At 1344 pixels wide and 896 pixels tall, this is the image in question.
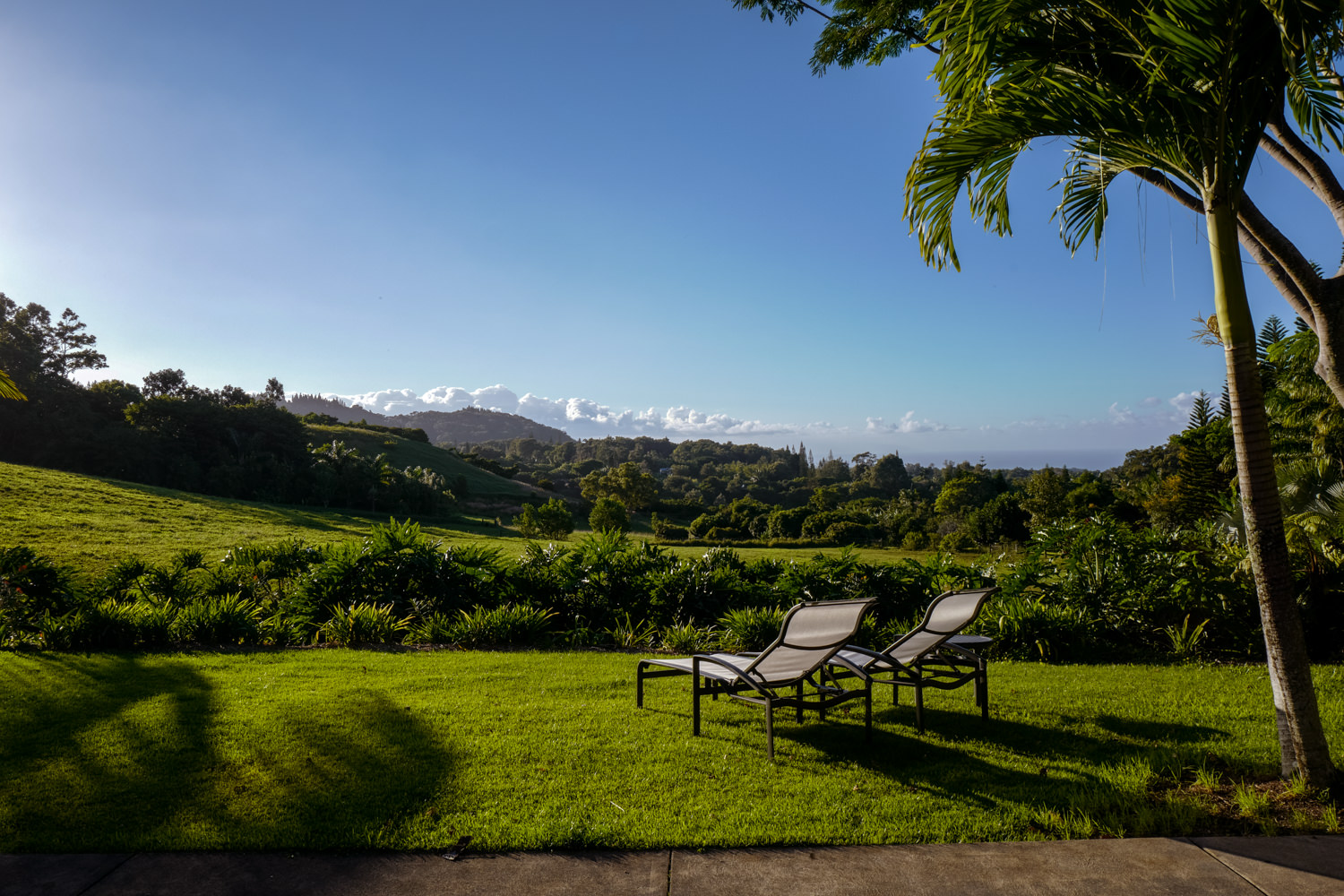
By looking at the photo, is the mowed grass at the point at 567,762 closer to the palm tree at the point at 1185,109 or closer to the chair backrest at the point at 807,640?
the chair backrest at the point at 807,640

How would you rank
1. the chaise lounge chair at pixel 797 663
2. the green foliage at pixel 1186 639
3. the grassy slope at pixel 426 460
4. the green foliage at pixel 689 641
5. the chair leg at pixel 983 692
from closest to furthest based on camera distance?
the chaise lounge chair at pixel 797 663 → the chair leg at pixel 983 692 → the green foliage at pixel 1186 639 → the green foliage at pixel 689 641 → the grassy slope at pixel 426 460

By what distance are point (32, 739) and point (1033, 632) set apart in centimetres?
782

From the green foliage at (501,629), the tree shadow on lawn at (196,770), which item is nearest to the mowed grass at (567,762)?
the tree shadow on lawn at (196,770)

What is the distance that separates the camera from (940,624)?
486 centimetres

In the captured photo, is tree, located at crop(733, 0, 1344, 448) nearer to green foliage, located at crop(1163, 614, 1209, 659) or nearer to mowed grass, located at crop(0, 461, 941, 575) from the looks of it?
green foliage, located at crop(1163, 614, 1209, 659)

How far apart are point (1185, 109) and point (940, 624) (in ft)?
10.5

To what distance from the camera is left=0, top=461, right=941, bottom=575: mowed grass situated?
19.4 metres

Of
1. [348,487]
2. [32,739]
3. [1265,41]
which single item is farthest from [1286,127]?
[348,487]

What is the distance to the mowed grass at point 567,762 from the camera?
9.91 feet

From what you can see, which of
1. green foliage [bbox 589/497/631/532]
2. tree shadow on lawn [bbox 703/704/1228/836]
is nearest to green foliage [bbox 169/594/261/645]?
tree shadow on lawn [bbox 703/704/1228/836]

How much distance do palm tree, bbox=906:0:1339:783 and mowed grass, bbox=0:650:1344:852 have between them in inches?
43.2

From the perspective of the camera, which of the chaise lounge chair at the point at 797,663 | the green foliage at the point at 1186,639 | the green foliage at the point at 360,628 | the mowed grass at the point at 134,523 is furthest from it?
the mowed grass at the point at 134,523

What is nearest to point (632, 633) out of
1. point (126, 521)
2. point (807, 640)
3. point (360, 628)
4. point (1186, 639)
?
point (360, 628)

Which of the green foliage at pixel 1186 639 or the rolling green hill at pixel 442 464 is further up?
the rolling green hill at pixel 442 464
